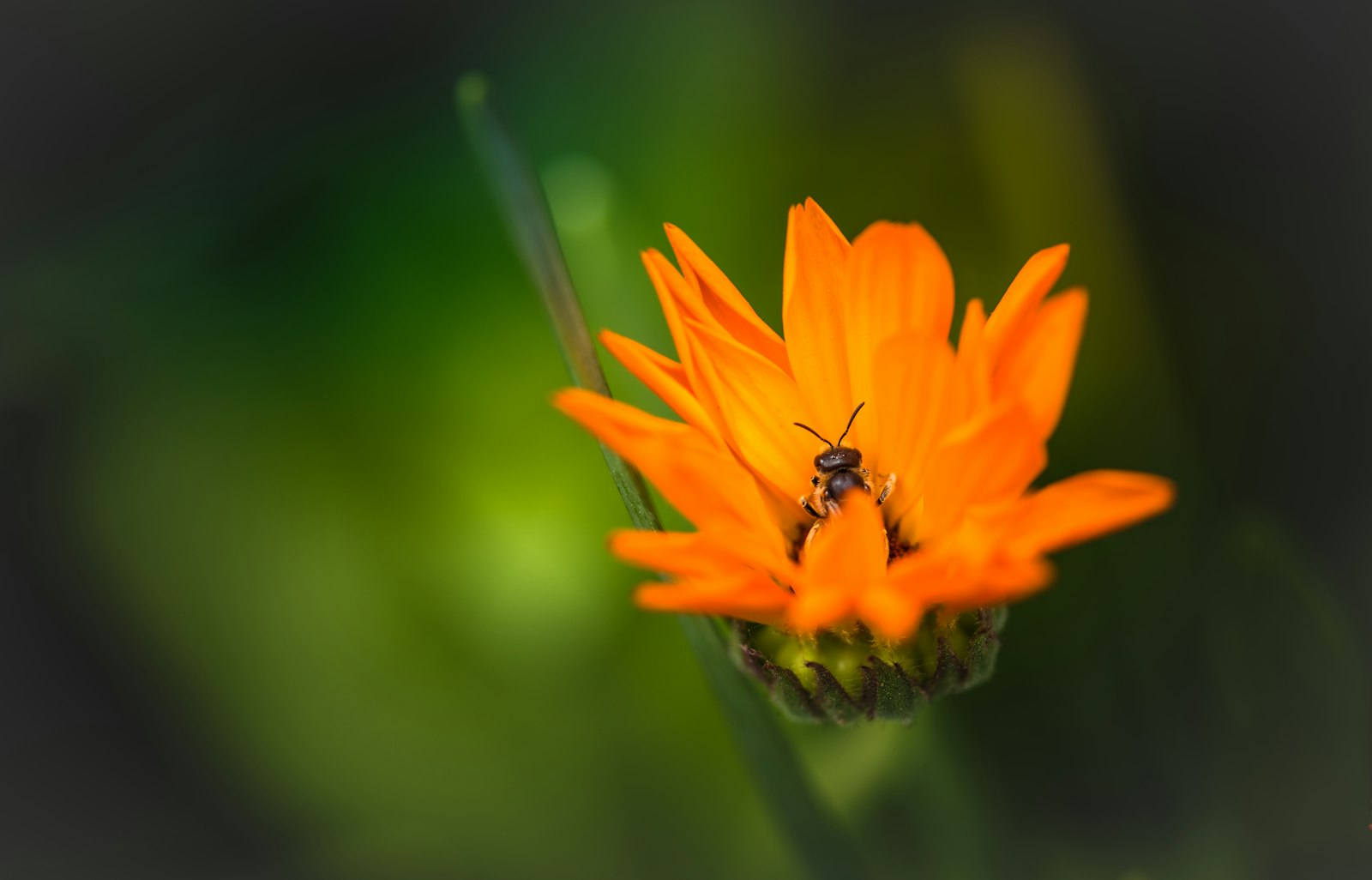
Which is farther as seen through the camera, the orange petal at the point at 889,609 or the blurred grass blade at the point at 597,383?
the blurred grass blade at the point at 597,383

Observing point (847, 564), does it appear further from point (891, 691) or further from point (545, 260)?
point (545, 260)

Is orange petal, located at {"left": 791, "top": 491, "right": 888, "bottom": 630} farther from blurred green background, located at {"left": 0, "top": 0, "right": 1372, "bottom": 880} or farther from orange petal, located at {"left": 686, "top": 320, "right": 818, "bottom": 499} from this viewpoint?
blurred green background, located at {"left": 0, "top": 0, "right": 1372, "bottom": 880}

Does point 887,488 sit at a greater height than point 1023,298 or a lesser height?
lesser

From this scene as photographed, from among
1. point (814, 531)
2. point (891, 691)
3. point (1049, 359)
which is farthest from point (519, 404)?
point (1049, 359)

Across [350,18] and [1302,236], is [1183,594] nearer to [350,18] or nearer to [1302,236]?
[1302,236]

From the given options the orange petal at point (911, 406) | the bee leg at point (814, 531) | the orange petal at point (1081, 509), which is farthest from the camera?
the bee leg at point (814, 531)

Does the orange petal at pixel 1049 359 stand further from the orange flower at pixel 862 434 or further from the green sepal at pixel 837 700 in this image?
the green sepal at pixel 837 700

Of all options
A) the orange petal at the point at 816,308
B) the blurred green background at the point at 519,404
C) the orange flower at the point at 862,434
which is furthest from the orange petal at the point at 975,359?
the blurred green background at the point at 519,404
